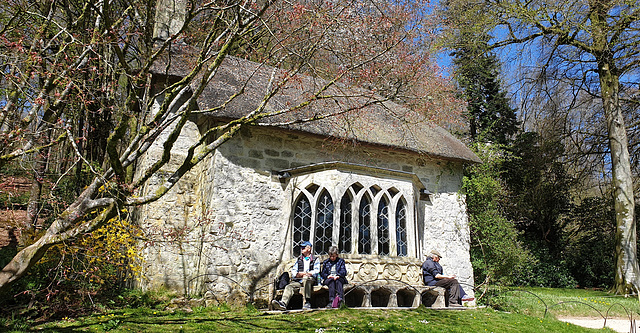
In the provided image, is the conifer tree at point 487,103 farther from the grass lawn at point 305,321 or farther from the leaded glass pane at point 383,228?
the grass lawn at point 305,321

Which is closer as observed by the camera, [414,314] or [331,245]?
[414,314]

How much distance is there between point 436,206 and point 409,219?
190 cm

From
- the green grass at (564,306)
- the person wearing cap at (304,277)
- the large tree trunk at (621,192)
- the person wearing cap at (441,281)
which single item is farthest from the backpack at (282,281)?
the large tree trunk at (621,192)

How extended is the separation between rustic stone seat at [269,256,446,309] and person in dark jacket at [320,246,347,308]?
8.1 inches

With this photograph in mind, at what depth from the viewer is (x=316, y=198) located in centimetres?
952

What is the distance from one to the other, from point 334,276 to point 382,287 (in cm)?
125

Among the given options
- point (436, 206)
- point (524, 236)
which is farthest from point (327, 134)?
point (524, 236)

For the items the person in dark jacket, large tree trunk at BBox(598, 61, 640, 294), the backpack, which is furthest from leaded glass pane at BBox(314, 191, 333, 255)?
large tree trunk at BBox(598, 61, 640, 294)

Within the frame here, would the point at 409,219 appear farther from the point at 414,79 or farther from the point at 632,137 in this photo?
the point at 632,137

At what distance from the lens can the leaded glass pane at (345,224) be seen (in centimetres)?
945

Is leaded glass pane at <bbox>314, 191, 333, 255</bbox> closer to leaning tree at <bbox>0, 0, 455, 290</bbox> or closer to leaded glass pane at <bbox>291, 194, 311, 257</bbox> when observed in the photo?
leaded glass pane at <bbox>291, 194, 311, 257</bbox>

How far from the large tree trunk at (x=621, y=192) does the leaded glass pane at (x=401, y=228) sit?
7371 mm

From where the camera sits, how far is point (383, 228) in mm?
9969

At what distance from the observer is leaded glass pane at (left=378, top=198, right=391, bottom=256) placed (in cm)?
984
